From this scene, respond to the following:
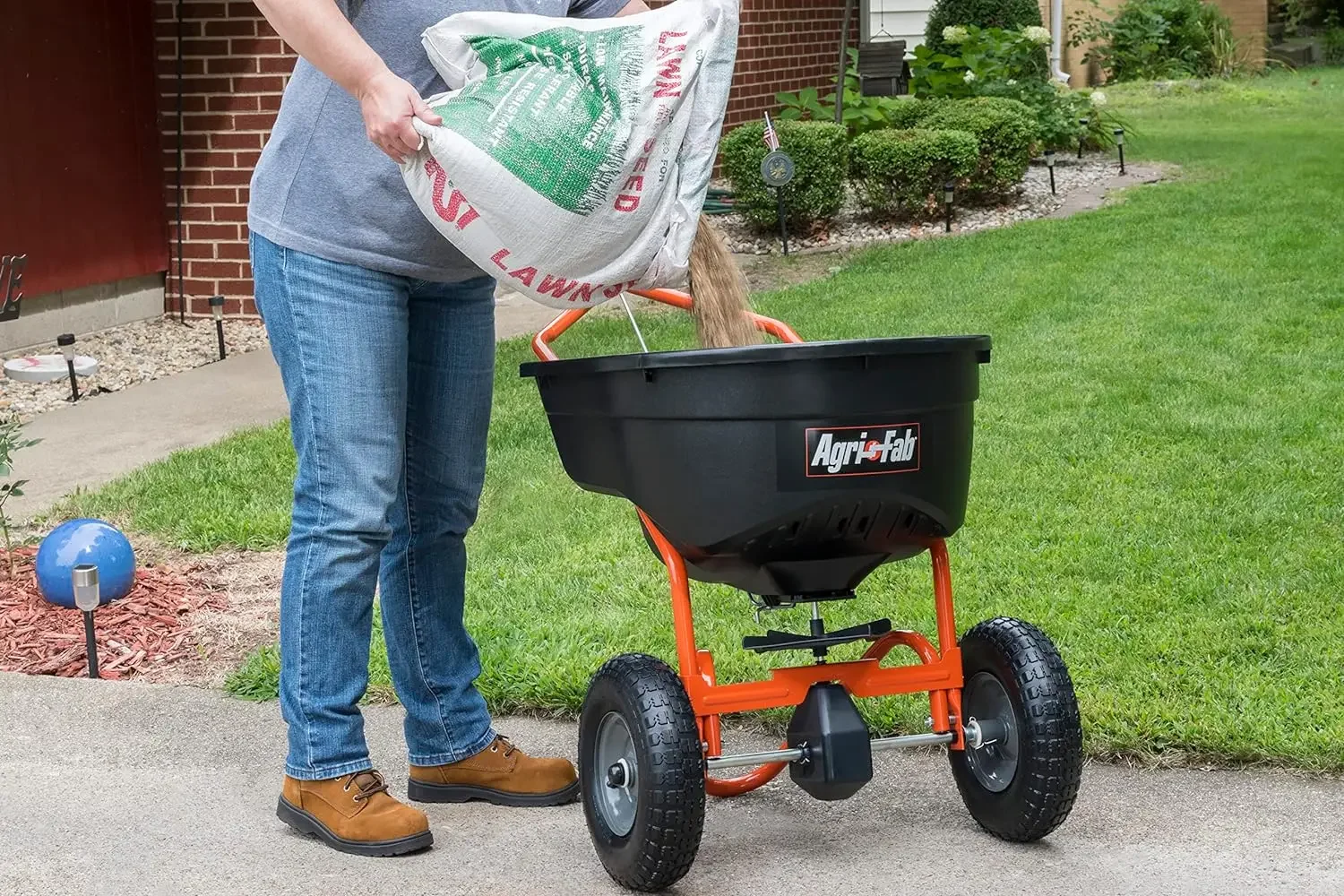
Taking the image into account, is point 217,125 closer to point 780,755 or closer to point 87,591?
point 87,591

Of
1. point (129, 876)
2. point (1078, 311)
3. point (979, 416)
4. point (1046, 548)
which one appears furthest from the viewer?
point (1078, 311)

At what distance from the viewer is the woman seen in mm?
2838

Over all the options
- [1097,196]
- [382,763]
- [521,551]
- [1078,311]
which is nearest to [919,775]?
[382,763]

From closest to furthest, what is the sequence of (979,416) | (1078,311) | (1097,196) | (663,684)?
(663,684), (979,416), (1078,311), (1097,196)

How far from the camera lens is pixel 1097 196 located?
12.0 metres

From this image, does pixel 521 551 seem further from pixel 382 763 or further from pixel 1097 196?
pixel 1097 196

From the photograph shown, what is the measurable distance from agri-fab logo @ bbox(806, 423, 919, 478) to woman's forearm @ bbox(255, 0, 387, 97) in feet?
3.03

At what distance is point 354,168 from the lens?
284 centimetres

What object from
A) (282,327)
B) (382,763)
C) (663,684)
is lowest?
(382,763)

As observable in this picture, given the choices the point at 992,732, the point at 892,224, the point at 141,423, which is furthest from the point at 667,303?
the point at 892,224

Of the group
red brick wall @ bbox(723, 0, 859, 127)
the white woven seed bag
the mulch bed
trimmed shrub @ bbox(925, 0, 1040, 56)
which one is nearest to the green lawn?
the mulch bed

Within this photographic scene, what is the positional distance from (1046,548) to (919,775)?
1.50 meters

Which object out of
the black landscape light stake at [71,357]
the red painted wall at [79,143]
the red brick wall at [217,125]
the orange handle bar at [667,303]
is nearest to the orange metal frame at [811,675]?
the orange handle bar at [667,303]

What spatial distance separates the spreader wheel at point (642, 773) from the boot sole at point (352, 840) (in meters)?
0.33
